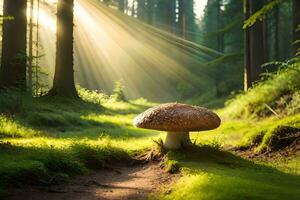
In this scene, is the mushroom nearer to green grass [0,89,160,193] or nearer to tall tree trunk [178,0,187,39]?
green grass [0,89,160,193]

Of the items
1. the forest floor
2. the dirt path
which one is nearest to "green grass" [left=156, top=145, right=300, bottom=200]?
the forest floor

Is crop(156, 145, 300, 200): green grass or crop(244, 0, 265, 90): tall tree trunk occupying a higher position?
crop(244, 0, 265, 90): tall tree trunk

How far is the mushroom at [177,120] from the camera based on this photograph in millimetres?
8062

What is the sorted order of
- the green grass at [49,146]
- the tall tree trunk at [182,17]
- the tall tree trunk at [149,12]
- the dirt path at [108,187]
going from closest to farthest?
the dirt path at [108,187] < the green grass at [49,146] < the tall tree trunk at [182,17] < the tall tree trunk at [149,12]

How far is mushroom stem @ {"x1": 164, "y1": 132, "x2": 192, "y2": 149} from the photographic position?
8.61 metres

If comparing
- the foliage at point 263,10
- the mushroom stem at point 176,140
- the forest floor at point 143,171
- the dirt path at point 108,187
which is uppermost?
the foliage at point 263,10

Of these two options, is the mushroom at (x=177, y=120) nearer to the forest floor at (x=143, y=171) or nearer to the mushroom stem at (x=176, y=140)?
the mushroom stem at (x=176, y=140)

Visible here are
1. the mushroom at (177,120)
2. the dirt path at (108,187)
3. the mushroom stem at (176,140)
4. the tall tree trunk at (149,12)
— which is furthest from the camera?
the tall tree trunk at (149,12)

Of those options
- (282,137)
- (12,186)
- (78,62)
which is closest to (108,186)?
(12,186)

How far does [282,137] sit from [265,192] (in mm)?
4073

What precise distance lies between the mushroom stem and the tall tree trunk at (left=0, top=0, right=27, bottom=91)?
825cm

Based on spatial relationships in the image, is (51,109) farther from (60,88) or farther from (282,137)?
(282,137)

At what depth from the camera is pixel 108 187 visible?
22.1ft

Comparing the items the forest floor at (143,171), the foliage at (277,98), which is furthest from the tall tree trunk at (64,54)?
the forest floor at (143,171)
